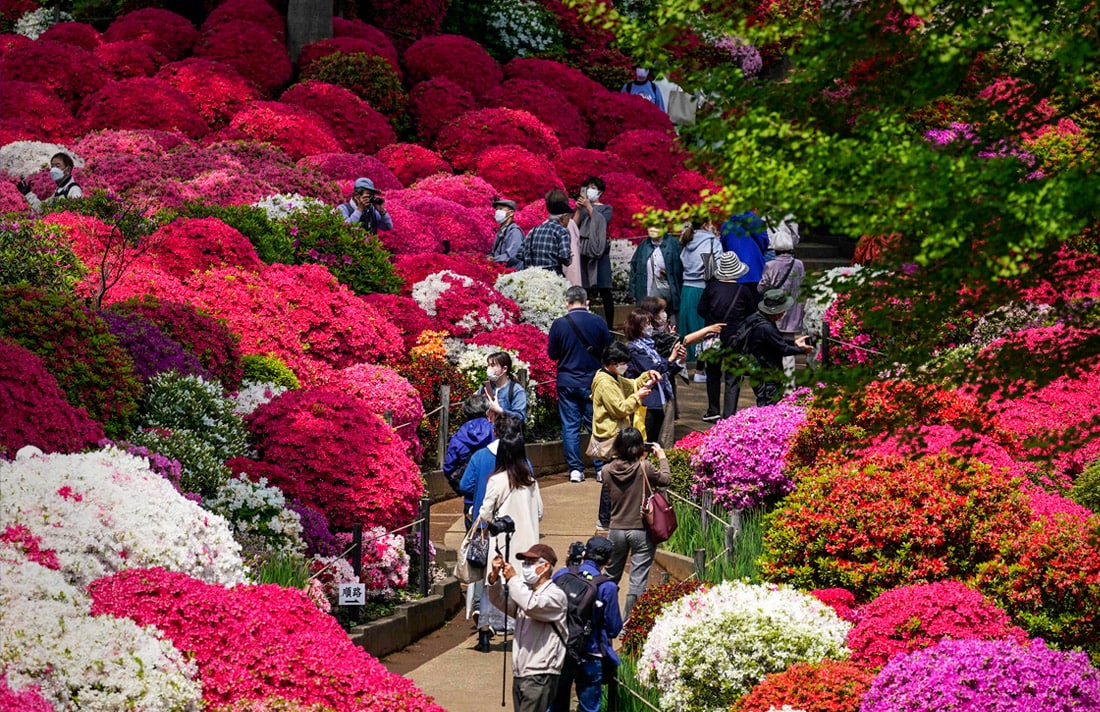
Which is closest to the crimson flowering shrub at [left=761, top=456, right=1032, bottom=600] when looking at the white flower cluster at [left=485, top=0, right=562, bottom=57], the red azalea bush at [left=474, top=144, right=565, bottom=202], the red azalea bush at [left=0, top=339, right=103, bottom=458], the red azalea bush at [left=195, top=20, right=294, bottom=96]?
the red azalea bush at [left=0, top=339, right=103, bottom=458]

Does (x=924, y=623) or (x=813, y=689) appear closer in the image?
(x=813, y=689)

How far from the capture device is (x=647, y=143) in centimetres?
2872

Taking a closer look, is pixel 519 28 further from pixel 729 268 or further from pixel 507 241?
pixel 729 268

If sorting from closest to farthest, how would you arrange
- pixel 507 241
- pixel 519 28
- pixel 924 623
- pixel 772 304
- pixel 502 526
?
1. pixel 924 623
2. pixel 502 526
3. pixel 772 304
4. pixel 507 241
5. pixel 519 28

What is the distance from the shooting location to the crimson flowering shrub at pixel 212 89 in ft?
86.0

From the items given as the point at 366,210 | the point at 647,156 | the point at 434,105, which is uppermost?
the point at 434,105

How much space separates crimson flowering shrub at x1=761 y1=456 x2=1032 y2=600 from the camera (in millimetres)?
11148

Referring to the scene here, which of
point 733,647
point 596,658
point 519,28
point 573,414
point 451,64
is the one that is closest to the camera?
point 596,658

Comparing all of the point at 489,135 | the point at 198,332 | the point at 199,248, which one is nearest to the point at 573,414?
the point at 198,332

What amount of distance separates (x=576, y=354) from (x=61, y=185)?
725 centimetres

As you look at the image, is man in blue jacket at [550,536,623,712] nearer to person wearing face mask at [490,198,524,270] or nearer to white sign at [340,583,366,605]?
white sign at [340,583,366,605]

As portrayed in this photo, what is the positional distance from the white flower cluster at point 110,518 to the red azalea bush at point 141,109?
15.1m

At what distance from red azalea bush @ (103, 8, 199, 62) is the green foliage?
1532 cm

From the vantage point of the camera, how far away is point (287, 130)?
25094 millimetres
